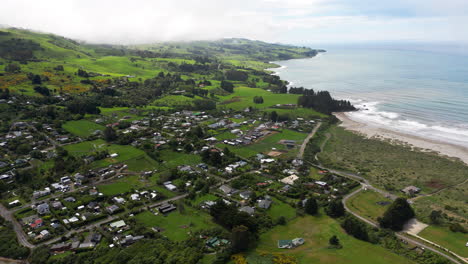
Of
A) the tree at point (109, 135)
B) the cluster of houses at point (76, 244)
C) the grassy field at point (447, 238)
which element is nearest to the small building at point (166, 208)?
the cluster of houses at point (76, 244)

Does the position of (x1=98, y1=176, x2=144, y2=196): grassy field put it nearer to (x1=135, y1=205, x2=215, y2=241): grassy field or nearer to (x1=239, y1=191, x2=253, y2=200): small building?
(x1=135, y1=205, x2=215, y2=241): grassy field

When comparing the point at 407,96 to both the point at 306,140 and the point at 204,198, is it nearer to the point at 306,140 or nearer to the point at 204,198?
the point at 306,140

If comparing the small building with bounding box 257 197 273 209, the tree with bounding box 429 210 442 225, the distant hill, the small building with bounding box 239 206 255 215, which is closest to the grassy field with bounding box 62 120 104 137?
the distant hill

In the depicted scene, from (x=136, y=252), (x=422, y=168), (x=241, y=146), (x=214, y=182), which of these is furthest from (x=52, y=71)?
(x=422, y=168)

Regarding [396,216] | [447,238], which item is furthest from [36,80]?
[447,238]

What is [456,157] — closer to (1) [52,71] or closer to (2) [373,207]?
(2) [373,207]

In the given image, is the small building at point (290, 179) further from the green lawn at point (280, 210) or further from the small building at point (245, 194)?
the small building at point (245, 194)
